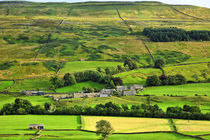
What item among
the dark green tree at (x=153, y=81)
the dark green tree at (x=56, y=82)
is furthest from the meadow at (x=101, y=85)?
the dark green tree at (x=153, y=81)

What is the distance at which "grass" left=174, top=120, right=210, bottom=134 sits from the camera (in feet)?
233

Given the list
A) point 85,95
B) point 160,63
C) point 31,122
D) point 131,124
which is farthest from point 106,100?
point 160,63

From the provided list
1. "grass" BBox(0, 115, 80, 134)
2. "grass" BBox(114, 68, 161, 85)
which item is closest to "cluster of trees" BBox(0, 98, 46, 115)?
"grass" BBox(0, 115, 80, 134)

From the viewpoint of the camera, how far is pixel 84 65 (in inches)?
6216

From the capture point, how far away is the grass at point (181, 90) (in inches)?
4449

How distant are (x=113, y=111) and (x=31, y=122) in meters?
22.7

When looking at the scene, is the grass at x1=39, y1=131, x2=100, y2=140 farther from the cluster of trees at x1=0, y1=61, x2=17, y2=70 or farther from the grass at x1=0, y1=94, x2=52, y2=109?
the cluster of trees at x1=0, y1=61, x2=17, y2=70

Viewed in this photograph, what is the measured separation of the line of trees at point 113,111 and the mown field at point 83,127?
255 cm

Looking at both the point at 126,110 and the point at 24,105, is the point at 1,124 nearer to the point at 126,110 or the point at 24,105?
the point at 24,105

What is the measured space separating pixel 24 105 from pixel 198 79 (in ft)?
250

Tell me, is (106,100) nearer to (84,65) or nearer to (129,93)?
(129,93)

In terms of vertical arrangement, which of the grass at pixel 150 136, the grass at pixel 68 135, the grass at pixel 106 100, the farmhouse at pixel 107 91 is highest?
the farmhouse at pixel 107 91

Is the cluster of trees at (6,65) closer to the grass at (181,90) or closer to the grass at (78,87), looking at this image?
the grass at (78,87)

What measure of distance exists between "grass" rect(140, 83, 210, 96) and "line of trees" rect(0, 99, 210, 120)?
1023 inches
